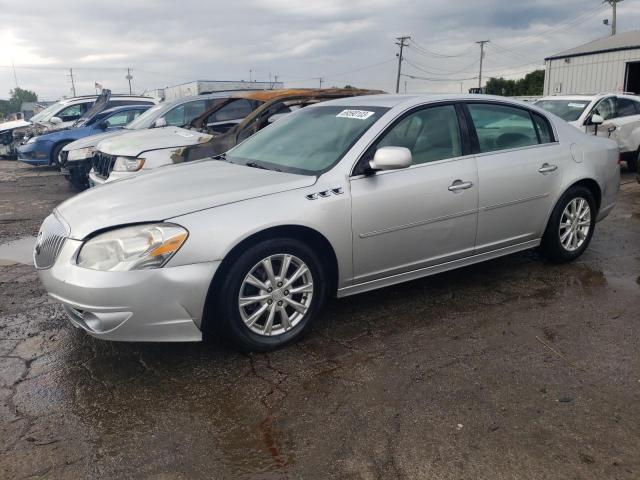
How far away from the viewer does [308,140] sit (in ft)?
14.2

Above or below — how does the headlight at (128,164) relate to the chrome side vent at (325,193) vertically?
below

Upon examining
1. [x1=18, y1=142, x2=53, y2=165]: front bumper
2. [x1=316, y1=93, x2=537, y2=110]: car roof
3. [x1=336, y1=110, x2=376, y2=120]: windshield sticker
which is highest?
[x1=316, y1=93, x2=537, y2=110]: car roof

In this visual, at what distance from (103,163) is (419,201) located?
16.2 ft

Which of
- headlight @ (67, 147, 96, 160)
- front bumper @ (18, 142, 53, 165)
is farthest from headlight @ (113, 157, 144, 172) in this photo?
→ front bumper @ (18, 142, 53, 165)

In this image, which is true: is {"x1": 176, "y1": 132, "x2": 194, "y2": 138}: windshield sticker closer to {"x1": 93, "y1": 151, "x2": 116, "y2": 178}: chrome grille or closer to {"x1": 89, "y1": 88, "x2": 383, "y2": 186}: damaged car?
{"x1": 89, "y1": 88, "x2": 383, "y2": 186}: damaged car

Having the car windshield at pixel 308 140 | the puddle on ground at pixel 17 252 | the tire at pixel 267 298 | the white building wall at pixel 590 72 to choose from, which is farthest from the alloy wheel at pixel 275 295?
the white building wall at pixel 590 72

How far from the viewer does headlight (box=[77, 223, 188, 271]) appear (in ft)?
10.3

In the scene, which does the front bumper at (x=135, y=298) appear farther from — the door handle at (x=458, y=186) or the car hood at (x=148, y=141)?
the car hood at (x=148, y=141)

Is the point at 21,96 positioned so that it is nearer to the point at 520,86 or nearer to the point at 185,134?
the point at 520,86

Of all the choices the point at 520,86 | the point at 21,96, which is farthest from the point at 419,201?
the point at 21,96

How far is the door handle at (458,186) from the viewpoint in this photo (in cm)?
414

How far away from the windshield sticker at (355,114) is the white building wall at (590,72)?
2807cm

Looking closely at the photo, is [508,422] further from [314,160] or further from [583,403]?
[314,160]

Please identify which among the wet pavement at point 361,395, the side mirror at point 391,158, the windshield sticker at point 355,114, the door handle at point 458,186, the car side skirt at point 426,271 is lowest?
the wet pavement at point 361,395
